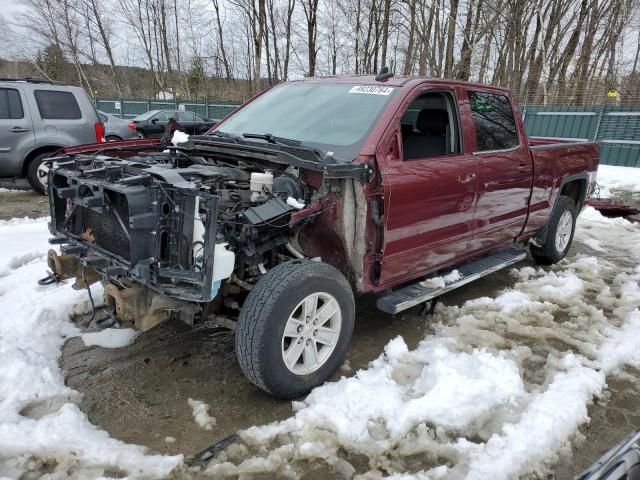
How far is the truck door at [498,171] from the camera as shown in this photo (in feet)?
13.6

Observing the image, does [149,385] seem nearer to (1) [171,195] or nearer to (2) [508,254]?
(1) [171,195]

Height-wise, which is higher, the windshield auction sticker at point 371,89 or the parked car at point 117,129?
the windshield auction sticker at point 371,89

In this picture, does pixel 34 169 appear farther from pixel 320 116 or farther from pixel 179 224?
pixel 179 224

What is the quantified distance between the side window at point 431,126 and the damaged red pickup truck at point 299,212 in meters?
0.02

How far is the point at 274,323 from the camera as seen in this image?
2.70 meters

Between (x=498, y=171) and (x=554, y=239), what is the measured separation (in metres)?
1.78

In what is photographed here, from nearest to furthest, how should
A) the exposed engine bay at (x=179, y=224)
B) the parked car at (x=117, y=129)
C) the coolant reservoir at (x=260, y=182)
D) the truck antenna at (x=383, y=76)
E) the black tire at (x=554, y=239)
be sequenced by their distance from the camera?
the exposed engine bay at (x=179, y=224) → the coolant reservoir at (x=260, y=182) → the truck antenna at (x=383, y=76) → the black tire at (x=554, y=239) → the parked car at (x=117, y=129)

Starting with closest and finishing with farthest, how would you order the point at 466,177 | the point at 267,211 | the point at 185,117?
the point at 267,211 < the point at 466,177 < the point at 185,117

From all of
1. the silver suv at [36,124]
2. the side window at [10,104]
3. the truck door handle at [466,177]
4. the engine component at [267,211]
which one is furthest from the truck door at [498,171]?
the side window at [10,104]

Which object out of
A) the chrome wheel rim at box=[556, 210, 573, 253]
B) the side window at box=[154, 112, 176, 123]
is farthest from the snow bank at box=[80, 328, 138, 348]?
the side window at box=[154, 112, 176, 123]

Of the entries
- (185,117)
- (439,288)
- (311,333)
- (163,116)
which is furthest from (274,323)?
(163,116)

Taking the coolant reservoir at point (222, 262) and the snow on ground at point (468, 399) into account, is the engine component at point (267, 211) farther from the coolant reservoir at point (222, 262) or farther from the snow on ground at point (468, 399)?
the snow on ground at point (468, 399)

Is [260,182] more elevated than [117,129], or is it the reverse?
[260,182]

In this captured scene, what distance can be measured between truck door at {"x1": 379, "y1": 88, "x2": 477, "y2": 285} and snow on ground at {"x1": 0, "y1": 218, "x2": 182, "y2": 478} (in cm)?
193
